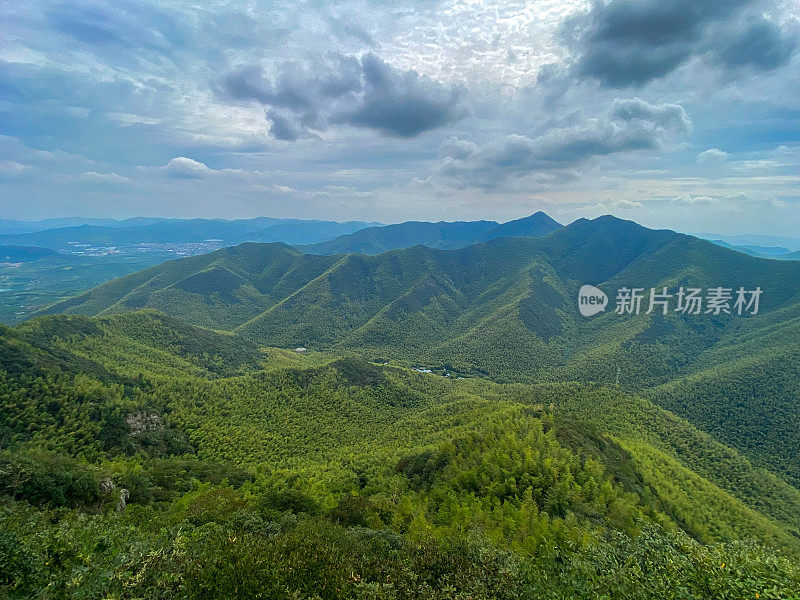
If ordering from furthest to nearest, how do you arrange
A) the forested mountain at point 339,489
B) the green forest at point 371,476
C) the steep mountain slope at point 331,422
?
1. the steep mountain slope at point 331,422
2. the green forest at point 371,476
3. the forested mountain at point 339,489

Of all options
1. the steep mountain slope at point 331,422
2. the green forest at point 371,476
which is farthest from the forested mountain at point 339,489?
the steep mountain slope at point 331,422

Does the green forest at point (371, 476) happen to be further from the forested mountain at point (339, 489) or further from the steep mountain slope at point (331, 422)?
the steep mountain slope at point (331, 422)

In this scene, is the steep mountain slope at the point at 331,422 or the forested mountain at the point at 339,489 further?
the steep mountain slope at the point at 331,422

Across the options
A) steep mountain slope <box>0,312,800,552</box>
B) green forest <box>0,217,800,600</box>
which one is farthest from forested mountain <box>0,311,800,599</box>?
steep mountain slope <box>0,312,800,552</box>

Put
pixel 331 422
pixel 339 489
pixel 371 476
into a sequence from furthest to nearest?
pixel 331 422 → pixel 371 476 → pixel 339 489

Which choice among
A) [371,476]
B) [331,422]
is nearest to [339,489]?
[371,476]

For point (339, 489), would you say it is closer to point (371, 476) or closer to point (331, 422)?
point (371, 476)

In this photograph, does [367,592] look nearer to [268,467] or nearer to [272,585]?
[272,585]

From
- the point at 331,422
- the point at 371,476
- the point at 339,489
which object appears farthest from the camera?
the point at 331,422

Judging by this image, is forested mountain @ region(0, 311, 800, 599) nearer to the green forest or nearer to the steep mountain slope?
the green forest
